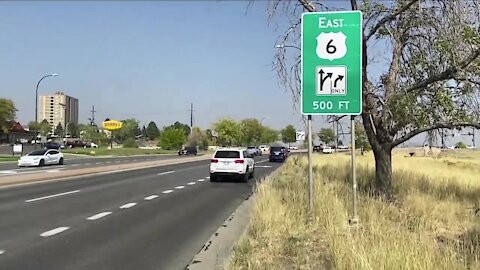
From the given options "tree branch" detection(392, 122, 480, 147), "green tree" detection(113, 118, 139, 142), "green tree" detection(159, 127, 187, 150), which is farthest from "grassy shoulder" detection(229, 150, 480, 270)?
"green tree" detection(113, 118, 139, 142)

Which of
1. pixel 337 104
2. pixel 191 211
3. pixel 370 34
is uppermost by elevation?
pixel 370 34

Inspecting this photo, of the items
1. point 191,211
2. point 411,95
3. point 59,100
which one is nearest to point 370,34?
point 411,95

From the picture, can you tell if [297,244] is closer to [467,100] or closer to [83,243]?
[83,243]

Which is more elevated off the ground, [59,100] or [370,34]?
[59,100]

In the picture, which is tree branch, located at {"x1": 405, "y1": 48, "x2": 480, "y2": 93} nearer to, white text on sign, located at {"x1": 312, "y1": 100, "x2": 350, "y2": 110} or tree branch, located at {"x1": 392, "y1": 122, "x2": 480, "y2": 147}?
tree branch, located at {"x1": 392, "y1": 122, "x2": 480, "y2": 147}

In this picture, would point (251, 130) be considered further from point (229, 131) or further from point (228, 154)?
point (228, 154)

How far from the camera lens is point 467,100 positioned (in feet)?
44.2

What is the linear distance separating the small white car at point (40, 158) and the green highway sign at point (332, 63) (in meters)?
32.4

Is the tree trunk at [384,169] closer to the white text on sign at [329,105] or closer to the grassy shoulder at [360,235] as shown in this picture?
the grassy shoulder at [360,235]

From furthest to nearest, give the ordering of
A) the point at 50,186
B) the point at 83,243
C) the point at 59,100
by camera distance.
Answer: the point at 59,100, the point at 50,186, the point at 83,243

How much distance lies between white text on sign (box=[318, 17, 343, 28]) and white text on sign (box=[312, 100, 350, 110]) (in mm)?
1374

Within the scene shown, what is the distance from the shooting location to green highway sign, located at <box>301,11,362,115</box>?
9.55 meters

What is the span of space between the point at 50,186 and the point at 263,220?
14.3 meters

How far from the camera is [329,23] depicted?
31.8 feet
